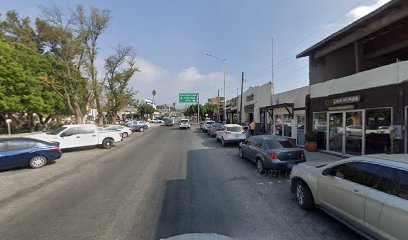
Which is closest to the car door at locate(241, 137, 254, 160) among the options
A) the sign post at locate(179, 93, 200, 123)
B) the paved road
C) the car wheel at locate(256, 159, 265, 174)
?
the car wheel at locate(256, 159, 265, 174)

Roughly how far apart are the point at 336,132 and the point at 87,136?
15.1 metres

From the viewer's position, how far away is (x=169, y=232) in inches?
172

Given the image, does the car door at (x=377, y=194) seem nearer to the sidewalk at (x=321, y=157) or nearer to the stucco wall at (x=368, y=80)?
the stucco wall at (x=368, y=80)

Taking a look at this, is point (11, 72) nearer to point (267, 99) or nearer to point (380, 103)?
point (267, 99)

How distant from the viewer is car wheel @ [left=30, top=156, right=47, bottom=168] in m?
10.3

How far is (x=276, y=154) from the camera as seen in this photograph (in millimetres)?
8438

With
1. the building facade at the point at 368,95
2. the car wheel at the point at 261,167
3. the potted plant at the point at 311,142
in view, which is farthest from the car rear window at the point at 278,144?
the potted plant at the point at 311,142

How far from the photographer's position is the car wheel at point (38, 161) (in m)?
10.3

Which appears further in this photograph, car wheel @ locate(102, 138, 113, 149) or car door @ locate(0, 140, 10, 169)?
car wheel @ locate(102, 138, 113, 149)

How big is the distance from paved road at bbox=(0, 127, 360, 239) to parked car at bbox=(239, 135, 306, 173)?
512 mm

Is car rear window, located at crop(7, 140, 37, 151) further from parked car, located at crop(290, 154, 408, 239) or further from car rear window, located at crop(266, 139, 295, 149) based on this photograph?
parked car, located at crop(290, 154, 408, 239)

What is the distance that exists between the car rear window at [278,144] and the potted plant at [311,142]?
5533mm

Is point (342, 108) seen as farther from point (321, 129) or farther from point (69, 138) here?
point (69, 138)

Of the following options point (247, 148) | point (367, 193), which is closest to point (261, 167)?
point (247, 148)
